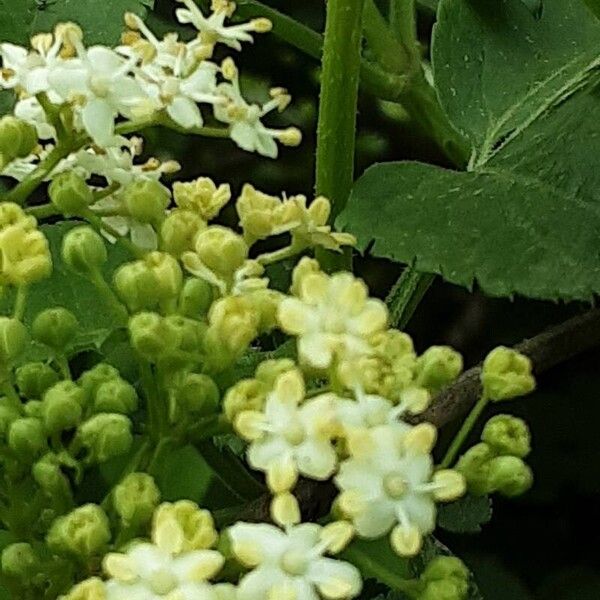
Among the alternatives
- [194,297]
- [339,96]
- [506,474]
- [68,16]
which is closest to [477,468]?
[506,474]

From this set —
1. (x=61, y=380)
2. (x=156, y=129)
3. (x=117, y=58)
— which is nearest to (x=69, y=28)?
(x=117, y=58)

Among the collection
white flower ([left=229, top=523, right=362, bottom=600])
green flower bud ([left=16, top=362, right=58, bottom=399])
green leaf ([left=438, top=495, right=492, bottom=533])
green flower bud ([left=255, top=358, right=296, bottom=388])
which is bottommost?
green leaf ([left=438, top=495, right=492, bottom=533])

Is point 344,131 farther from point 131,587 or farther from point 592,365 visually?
point 592,365

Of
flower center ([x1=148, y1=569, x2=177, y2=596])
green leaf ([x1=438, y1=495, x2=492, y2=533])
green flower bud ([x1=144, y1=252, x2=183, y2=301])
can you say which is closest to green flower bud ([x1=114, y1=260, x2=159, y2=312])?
green flower bud ([x1=144, y1=252, x2=183, y2=301])

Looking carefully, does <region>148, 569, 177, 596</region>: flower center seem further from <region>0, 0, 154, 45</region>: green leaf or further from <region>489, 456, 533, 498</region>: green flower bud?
<region>0, 0, 154, 45</region>: green leaf

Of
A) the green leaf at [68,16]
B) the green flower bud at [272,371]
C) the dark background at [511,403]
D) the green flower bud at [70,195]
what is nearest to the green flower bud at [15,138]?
the green flower bud at [70,195]

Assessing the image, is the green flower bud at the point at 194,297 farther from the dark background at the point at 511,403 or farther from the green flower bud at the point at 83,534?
the dark background at the point at 511,403
